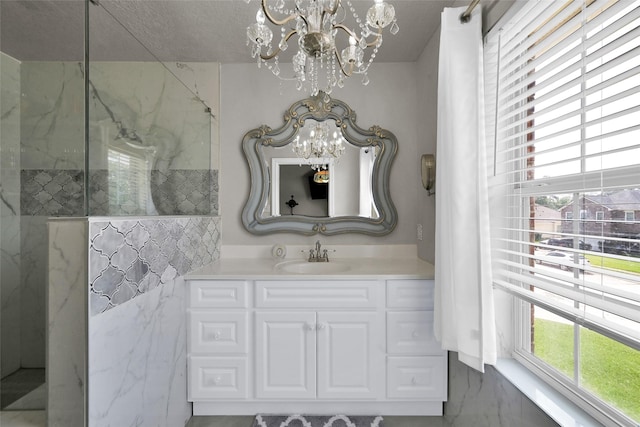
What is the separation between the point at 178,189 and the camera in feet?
6.84

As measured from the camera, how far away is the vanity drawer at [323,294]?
178 cm

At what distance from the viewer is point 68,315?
110 cm

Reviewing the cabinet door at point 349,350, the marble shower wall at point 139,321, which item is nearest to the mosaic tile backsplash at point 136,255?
the marble shower wall at point 139,321

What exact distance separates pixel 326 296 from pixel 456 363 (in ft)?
2.65

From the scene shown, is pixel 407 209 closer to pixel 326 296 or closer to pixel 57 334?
pixel 326 296

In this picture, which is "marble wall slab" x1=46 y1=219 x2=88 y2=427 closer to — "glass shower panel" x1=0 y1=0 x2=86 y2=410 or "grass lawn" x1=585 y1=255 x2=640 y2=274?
"glass shower panel" x1=0 y1=0 x2=86 y2=410

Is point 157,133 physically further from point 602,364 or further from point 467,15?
point 602,364

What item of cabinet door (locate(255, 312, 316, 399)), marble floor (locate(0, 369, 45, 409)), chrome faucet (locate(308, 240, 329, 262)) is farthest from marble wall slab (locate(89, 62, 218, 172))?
cabinet door (locate(255, 312, 316, 399))

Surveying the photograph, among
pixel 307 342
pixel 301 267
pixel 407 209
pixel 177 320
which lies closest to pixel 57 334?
pixel 177 320

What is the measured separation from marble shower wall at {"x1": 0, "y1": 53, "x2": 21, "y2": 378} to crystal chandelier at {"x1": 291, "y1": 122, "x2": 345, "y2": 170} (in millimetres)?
1539

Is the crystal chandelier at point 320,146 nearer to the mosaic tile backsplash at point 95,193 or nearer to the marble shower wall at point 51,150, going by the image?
the mosaic tile backsplash at point 95,193

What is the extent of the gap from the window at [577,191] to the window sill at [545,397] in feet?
0.10

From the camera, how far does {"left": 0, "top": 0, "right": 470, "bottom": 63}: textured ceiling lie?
1.36 metres

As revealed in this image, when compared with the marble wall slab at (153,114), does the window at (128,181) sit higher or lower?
lower
